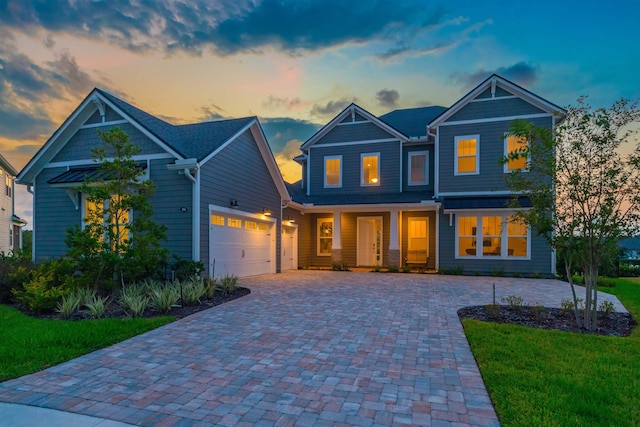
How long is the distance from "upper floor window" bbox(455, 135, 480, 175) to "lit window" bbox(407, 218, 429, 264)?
298 cm

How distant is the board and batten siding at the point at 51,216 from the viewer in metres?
11.6

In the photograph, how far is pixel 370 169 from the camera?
1702cm

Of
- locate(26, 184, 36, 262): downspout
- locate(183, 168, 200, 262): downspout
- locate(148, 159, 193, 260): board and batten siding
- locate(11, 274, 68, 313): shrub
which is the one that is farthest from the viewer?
locate(26, 184, 36, 262): downspout

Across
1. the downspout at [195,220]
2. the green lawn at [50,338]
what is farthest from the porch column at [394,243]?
the green lawn at [50,338]

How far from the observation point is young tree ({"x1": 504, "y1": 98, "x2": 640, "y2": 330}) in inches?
227

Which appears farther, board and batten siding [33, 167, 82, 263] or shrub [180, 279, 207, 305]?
board and batten siding [33, 167, 82, 263]

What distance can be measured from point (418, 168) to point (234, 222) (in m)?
9.22

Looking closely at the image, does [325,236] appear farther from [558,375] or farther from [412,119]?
[558,375]

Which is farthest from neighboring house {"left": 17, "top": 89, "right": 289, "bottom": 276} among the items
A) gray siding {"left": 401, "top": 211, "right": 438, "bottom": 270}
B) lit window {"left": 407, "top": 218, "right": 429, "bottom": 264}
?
lit window {"left": 407, "top": 218, "right": 429, "bottom": 264}

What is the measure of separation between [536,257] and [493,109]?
242 inches

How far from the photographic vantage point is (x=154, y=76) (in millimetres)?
12797

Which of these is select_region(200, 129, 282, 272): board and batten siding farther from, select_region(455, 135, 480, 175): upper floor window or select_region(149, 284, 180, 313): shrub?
select_region(455, 135, 480, 175): upper floor window

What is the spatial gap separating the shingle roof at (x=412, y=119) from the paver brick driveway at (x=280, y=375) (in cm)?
1199

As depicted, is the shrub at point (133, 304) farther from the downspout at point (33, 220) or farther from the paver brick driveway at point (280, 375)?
the downspout at point (33, 220)
